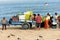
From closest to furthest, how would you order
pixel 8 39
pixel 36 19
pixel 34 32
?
pixel 8 39
pixel 34 32
pixel 36 19

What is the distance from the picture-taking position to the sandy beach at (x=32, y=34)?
799 inches

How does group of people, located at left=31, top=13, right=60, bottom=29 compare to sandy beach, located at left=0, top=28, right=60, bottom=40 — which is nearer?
sandy beach, located at left=0, top=28, right=60, bottom=40

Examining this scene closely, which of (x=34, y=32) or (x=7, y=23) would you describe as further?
(x=7, y=23)

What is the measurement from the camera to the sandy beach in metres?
20.3

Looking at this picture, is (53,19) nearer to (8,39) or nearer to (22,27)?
(22,27)

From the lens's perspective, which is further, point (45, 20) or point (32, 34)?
point (45, 20)

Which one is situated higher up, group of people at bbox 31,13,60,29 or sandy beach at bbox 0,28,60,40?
group of people at bbox 31,13,60,29

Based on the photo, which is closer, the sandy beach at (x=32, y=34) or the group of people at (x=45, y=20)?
the sandy beach at (x=32, y=34)

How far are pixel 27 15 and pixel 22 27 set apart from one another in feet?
3.33

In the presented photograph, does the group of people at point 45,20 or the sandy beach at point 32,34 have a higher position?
the group of people at point 45,20

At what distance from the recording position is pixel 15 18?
947 inches

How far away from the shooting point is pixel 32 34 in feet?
69.5

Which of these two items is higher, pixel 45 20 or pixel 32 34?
pixel 45 20

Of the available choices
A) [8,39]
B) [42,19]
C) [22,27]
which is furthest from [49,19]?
[8,39]
